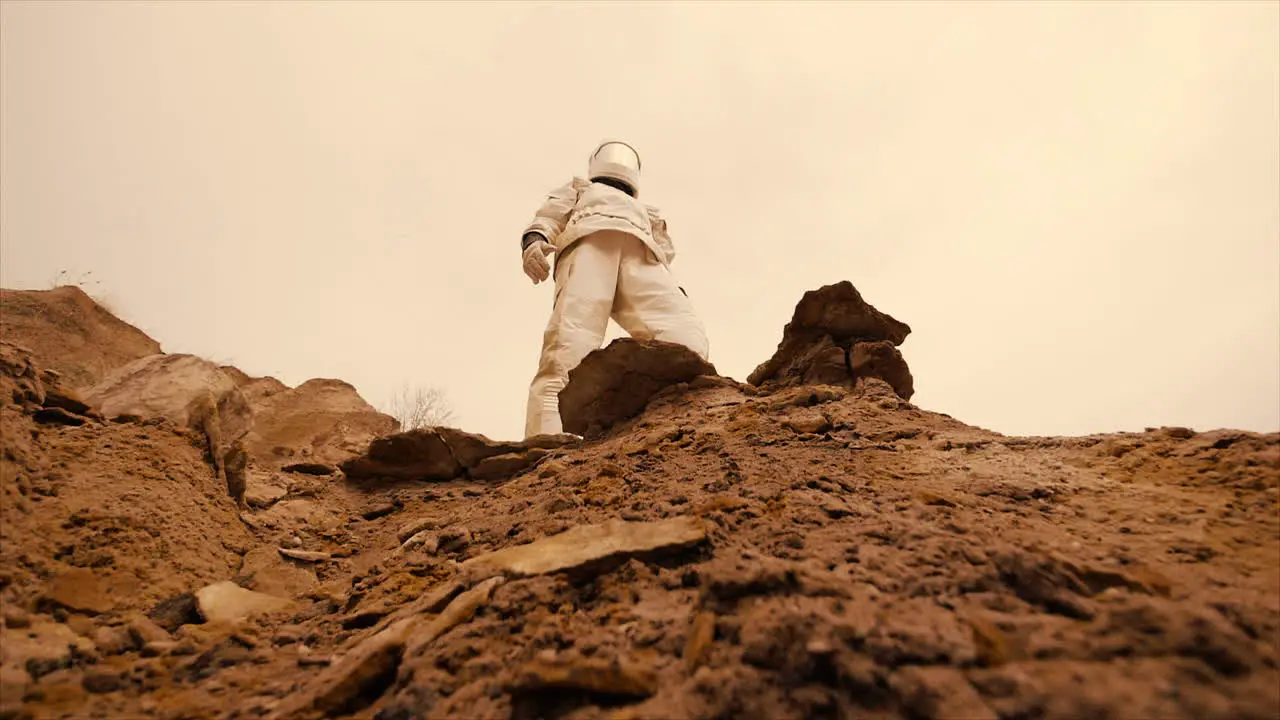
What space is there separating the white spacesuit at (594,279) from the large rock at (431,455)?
2.92ft

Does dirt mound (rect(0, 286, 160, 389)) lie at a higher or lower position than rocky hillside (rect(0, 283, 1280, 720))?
higher

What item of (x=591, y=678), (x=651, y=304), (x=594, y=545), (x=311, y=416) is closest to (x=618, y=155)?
(x=651, y=304)

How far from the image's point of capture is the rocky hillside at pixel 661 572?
0.93 metres

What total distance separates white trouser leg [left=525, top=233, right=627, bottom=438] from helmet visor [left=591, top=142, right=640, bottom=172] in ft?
4.23

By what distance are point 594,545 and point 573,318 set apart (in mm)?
2884

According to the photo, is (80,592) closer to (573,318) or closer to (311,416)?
(573,318)

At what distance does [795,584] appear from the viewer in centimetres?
117

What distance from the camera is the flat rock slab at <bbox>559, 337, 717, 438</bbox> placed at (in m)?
3.22

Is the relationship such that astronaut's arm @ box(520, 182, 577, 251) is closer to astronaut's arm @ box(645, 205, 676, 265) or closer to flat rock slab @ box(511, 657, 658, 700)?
astronaut's arm @ box(645, 205, 676, 265)

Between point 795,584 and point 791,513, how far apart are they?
1.38 feet

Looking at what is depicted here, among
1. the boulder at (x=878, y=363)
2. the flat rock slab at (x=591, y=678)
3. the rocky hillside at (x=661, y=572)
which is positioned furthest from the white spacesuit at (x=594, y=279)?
the flat rock slab at (x=591, y=678)

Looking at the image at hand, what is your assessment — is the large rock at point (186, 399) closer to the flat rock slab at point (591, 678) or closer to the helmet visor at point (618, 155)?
the flat rock slab at point (591, 678)

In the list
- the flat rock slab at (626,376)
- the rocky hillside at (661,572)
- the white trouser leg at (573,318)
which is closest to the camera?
the rocky hillside at (661,572)

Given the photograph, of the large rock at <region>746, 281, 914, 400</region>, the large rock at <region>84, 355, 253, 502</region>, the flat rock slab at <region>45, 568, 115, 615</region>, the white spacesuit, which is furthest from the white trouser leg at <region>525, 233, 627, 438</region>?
the flat rock slab at <region>45, 568, 115, 615</region>
